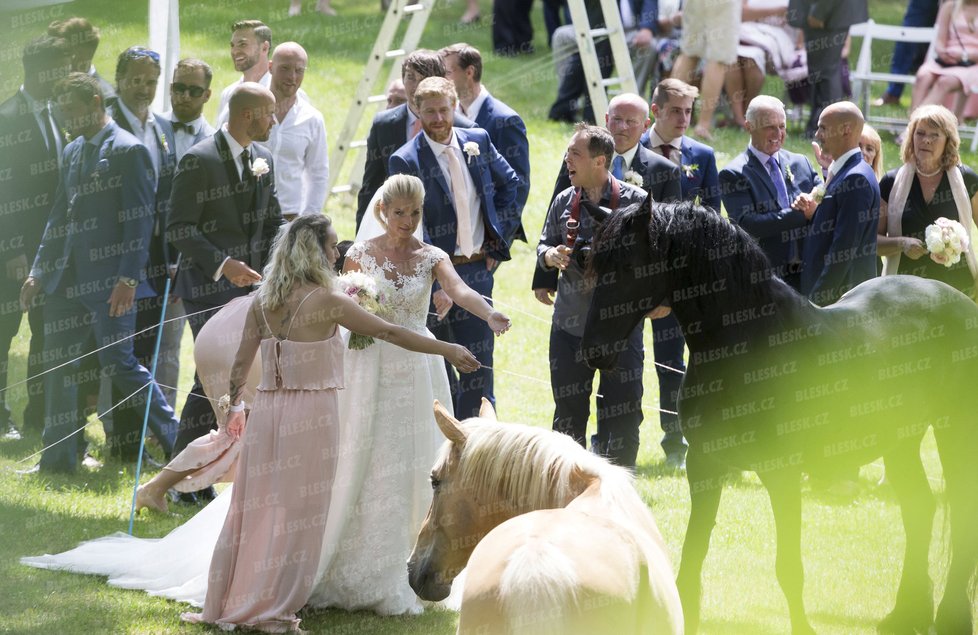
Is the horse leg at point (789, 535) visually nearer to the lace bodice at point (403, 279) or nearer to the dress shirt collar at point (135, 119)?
the lace bodice at point (403, 279)

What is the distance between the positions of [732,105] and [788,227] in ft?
28.7

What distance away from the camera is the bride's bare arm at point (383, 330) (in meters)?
5.84

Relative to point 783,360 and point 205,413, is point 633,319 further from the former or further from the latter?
point 205,413

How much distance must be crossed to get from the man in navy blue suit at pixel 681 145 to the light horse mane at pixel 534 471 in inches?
183

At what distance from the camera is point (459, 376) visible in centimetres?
849

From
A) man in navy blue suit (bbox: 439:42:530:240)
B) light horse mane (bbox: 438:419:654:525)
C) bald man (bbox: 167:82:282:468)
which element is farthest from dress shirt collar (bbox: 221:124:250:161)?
light horse mane (bbox: 438:419:654:525)

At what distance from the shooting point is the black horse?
5203 millimetres

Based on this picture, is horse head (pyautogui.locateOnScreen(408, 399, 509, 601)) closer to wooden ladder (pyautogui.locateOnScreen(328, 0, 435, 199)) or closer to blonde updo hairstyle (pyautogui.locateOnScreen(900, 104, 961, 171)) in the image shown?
blonde updo hairstyle (pyautogui.locateOnScreen(900, 104, 961, 171))

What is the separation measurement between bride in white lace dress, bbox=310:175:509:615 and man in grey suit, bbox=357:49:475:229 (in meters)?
1.98

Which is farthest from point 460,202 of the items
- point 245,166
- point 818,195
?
point 818,195

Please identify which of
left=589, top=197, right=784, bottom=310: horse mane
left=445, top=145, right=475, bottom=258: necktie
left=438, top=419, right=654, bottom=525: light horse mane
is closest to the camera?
left=438, top=419, right=654, bottom=525: light horse mane

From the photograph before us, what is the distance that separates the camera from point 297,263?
5.83 meters

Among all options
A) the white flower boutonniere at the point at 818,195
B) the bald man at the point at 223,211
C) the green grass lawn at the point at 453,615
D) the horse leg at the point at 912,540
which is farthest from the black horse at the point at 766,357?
the bald man at the point at 223,211

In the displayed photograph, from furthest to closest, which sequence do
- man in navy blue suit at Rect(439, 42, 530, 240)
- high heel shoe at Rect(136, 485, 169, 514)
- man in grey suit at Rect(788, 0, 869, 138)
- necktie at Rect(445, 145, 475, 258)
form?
man in grey suit at Rect(788, 0, 869, 138)
man in navy blue suit at Rect(439, 42, 530, 240)
necktie at Rect(445, 145, 475, 258)
high heel shoe at Rect(136, 485, 169, 514)
